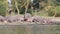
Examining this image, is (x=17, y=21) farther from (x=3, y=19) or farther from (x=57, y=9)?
(x=57, y=9)

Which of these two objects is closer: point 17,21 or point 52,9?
point 17,21

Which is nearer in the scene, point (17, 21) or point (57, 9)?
point (17, 21)

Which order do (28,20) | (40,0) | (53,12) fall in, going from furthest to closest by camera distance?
(40,0)
(53,12)
(28,20)

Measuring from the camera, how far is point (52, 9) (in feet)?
126

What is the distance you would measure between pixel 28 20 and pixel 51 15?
26.3 feet

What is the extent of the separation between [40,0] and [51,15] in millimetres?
15298

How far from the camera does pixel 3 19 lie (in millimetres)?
30641

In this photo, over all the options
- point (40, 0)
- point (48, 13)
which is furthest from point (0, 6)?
point (40, 0)

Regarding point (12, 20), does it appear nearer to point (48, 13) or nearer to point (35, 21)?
point (35, 21)

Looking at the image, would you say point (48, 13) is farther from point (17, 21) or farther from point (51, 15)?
point (17, 21)

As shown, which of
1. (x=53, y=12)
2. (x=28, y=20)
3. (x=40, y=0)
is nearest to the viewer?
(x=28, y=20)

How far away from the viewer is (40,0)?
52812 mm

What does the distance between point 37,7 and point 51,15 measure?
52.2ft

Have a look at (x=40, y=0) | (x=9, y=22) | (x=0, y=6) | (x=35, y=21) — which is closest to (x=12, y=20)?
(x=9, y=22)
